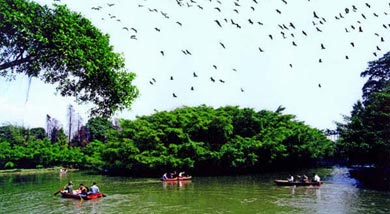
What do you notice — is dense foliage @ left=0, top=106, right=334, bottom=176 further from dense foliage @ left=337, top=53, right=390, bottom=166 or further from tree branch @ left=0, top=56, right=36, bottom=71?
tree branch @ left=0, top=56, right=36, bottom=71

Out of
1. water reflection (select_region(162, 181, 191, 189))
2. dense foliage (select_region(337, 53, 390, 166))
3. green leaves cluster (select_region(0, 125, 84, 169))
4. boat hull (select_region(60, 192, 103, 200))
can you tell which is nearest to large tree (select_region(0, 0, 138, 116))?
boat hull (select_region(60, 192, 103, 200))

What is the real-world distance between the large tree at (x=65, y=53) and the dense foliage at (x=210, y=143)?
29910mm

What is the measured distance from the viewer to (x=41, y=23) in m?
8.31

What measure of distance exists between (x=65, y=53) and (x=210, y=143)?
3472 centimetres

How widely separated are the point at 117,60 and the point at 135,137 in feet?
109

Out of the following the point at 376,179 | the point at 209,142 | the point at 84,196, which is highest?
the point at 209,142

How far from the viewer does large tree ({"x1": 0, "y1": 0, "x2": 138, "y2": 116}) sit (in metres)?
8.07

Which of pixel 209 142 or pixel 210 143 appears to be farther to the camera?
pixel 209 142

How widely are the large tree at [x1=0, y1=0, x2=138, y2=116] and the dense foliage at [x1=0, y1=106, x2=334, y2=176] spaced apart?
2991 cm

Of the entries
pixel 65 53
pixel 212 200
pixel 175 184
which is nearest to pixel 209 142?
pixel 175 184

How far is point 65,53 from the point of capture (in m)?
8.34

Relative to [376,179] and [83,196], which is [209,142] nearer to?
[376,179]

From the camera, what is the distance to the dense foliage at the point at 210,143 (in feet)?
131

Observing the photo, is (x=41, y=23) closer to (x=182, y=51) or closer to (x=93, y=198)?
(x=182, y=51)
